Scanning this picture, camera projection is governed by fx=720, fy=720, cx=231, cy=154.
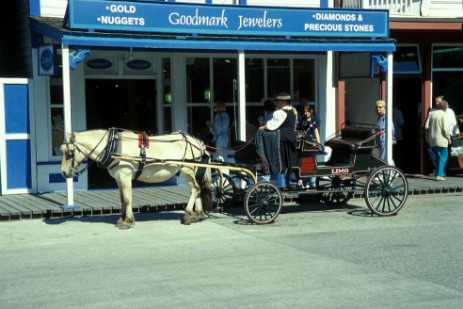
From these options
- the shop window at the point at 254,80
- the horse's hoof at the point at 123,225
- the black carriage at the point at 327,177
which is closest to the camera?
the horse's hoof at the point at 123,225

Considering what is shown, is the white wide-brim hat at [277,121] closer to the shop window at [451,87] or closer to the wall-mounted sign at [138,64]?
the wall-mounted sign at [138,64]

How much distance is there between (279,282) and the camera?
24.9ft

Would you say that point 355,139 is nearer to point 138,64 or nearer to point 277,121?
point 277,121

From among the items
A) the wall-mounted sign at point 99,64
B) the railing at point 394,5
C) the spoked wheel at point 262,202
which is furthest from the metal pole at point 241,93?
the railing at point 394,5

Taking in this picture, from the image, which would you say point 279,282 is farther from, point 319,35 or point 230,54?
point 230,54

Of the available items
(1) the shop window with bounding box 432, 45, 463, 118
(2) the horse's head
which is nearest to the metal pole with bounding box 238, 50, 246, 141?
(2) the horse's head

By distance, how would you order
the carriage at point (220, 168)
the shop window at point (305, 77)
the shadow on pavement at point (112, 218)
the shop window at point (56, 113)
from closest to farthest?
the carriage at point (220, 168) → the shadow on pavement at point (112, 218) → the shop window at point (56, 113) → the shop window at point (305, 77)

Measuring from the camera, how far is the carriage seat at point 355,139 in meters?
11.9

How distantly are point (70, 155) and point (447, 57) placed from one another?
420 inches

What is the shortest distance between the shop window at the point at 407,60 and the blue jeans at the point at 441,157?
2.18m

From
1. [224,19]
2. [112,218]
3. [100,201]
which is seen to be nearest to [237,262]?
[112,218]

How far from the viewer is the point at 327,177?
42.0 ft

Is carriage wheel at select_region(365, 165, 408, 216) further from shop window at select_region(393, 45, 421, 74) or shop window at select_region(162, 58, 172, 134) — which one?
shop window at select_region(393, 45, 421, 74)

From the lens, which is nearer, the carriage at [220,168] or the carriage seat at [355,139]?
the carriage at [220,168]
